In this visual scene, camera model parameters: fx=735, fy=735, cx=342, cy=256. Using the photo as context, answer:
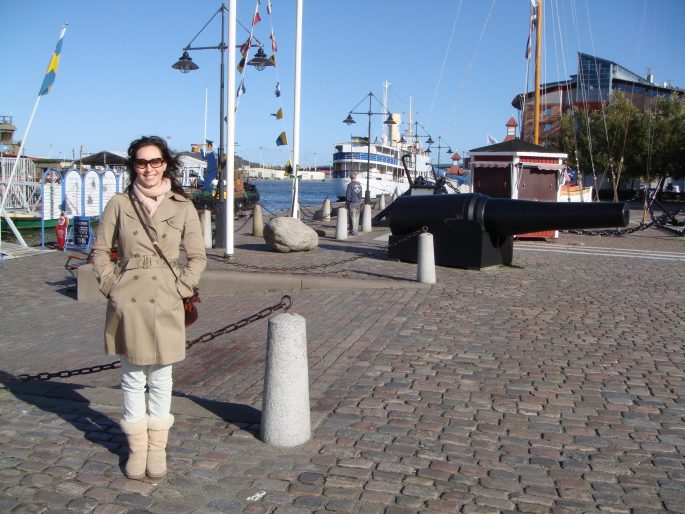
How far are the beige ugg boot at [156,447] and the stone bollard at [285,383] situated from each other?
0.70m

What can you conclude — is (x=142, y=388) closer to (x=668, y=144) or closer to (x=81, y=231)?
(x=81, y=231)

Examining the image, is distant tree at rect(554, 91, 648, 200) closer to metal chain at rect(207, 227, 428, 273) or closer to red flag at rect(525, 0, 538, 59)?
red flag at rect(525, 0, 538, 59)

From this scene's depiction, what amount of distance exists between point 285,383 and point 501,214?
7.88 m

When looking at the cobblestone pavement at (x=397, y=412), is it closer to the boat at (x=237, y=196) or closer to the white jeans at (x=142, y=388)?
the white jeans at (x=142, y=388)

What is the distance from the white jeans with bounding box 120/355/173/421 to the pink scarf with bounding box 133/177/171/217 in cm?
83

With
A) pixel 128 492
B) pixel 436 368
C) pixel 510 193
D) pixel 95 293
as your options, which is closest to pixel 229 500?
pixel 128 492

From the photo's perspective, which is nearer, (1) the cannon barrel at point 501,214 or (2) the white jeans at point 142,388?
(2) the white jeans at point 142,388

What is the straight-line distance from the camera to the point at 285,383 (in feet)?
14.8

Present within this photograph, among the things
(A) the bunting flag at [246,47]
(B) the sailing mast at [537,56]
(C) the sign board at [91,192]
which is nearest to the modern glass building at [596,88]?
(B) the sailing mast at [537,56]

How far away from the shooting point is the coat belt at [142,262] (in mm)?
3912

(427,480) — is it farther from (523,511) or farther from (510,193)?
(510,193)

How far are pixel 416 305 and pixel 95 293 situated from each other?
486 centimetres

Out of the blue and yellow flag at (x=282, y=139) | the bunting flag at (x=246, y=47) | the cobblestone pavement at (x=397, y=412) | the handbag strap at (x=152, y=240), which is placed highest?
the bunting flag at (x=246, y=47)

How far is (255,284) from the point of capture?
35.1 ft
